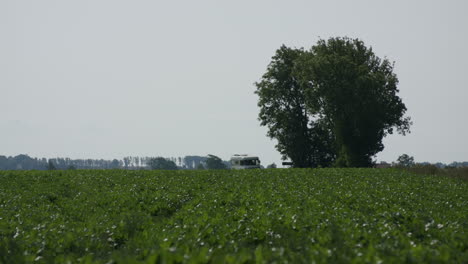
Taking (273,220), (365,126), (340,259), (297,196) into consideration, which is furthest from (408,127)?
(340,259)

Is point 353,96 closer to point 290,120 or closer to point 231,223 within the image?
point 290,120

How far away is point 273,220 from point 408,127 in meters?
50.9

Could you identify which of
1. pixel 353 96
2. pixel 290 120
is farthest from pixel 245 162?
pixel 353 96

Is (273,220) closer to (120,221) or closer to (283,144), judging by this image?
(120,221)

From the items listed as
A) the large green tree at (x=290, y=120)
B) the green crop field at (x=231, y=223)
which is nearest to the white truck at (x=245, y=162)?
the large green tree at (x=290, y=120)

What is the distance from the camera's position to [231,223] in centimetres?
1427

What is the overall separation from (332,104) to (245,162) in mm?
14986

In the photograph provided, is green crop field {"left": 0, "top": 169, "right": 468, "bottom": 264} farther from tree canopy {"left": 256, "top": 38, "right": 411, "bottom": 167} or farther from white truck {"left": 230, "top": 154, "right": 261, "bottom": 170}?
white truck {"left": 230, "top": 154, "right": 261, "bottom": 170}

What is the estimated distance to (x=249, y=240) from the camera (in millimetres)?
12523

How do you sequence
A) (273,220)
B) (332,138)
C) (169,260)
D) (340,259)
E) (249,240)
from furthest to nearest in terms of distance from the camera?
(332,138) < (273,220) < (249,240) < (340,259) < (169,260)

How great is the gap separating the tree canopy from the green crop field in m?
29.4

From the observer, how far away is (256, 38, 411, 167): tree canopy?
56594 mm

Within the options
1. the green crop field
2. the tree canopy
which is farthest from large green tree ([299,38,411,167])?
the green crop field

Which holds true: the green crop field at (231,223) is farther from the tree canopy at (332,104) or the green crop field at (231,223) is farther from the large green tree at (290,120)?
the large green tree at (290,120)
